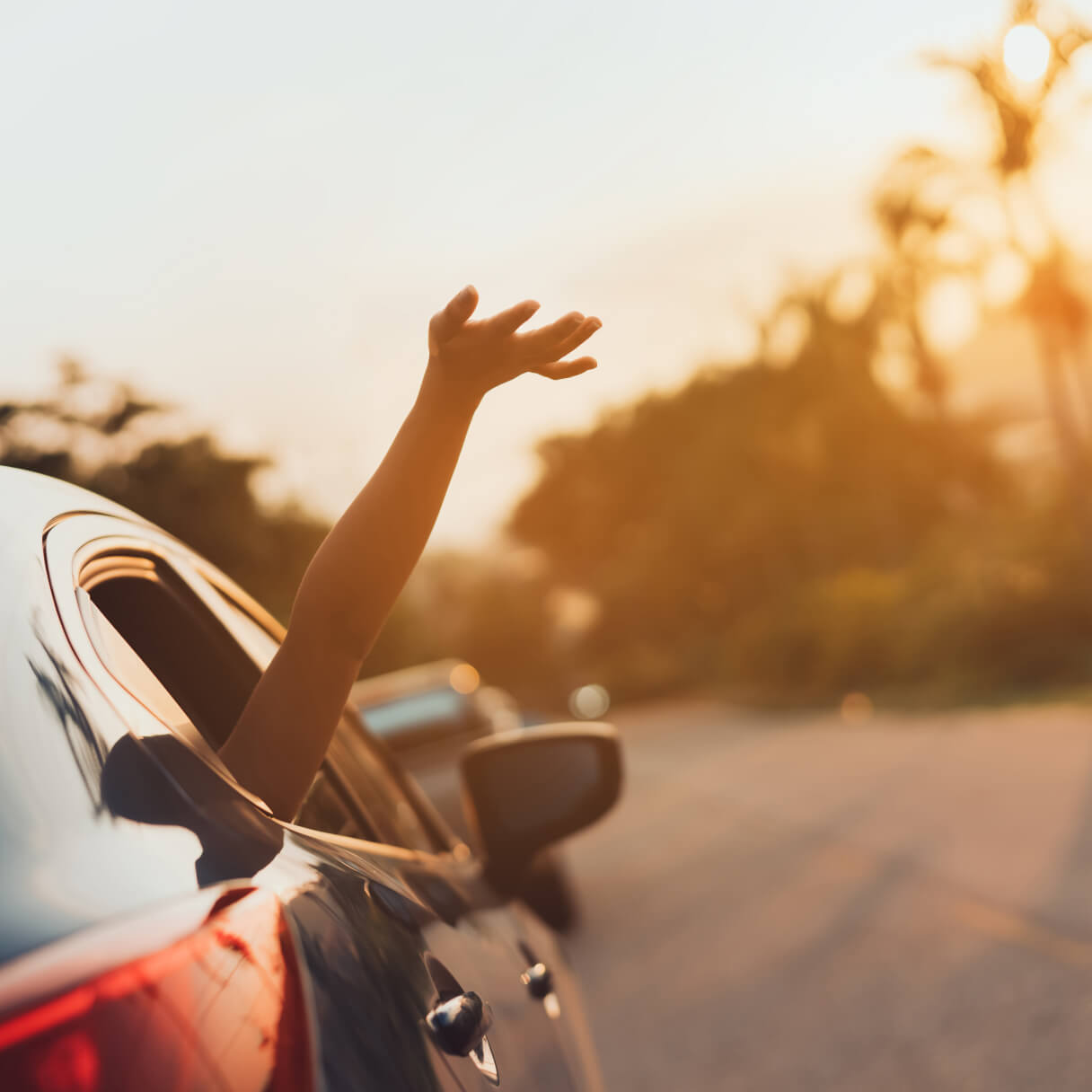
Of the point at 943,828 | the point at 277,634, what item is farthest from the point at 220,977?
the point at 943,828

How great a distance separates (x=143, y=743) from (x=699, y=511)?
5047cm

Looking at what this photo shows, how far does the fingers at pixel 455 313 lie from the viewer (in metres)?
1.72

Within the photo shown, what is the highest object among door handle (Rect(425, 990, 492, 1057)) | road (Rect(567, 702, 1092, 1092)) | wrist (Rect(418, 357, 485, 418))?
wrist (Rect(418, 357, 485, 418))

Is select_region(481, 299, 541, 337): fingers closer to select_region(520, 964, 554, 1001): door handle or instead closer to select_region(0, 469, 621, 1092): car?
select_region(0, 469, 621, 1092): car

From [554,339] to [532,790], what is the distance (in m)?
1.00

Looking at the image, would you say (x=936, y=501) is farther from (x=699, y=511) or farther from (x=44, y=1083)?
(x=44, y=1083)

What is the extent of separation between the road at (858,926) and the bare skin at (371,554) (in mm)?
3785

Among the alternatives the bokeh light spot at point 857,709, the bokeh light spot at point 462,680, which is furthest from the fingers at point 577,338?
the bokeh light spot at point 857,709

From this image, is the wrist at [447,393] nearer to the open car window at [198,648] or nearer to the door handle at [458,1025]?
the open car window at [198,648]

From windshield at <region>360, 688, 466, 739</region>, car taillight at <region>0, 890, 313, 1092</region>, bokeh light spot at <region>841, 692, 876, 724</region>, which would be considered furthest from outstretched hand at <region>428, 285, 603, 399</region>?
bokeh light spot at <region>841, 692, 876, 724</region>

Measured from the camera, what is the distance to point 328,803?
203 centimetres

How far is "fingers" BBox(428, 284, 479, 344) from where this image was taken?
1.72 metres

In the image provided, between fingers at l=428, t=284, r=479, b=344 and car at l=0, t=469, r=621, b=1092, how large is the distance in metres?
0.42

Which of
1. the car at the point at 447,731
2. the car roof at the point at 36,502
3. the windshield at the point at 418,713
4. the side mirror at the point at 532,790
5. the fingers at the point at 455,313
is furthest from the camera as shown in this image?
the windshield at the point at 418,713
